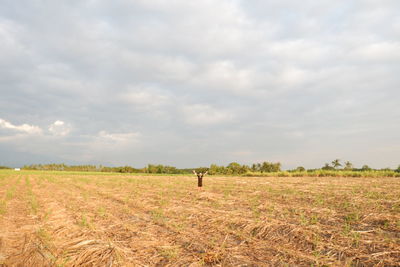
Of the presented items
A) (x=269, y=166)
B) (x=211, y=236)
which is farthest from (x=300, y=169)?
(x=211, y=236)

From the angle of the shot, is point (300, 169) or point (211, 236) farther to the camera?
point (300, 169)

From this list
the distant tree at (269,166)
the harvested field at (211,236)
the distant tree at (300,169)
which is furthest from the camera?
the distant tree at (269,166)

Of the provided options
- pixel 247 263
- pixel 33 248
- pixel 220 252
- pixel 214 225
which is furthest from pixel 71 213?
pixel 247 263

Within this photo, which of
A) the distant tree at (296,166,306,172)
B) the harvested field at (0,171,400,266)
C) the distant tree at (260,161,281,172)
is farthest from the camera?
the distant tree at (260,161,281,172)

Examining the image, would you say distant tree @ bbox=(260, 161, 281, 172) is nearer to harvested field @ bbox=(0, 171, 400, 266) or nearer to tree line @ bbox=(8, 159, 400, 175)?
tree line @ bbox=(8, 159, 400, 175)

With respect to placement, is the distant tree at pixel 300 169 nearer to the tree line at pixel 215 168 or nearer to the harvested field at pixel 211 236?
the tree line at pixel 215 168

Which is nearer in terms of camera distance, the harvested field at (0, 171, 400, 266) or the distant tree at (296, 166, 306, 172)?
the harvested field at (0, 171, 400, 266)

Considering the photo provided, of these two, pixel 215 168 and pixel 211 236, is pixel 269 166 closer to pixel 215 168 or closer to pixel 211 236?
pixel 215 168

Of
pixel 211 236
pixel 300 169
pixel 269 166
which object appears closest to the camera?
pixel 211 236

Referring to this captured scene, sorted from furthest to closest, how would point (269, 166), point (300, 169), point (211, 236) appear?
1. point (269, 166)
2. point (300, 169)
3. point (211, 236)

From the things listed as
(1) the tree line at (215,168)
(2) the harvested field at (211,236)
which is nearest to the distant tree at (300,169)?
(1) the tree line at (215,168)

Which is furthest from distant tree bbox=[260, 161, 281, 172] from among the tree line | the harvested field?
the harvested field

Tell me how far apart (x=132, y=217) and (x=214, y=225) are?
10.3 ft

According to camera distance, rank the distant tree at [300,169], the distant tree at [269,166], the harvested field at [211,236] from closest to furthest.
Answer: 1. the harvested field at [211,236]
2. the distant tree at [300,169]
3. the distant tree at [269,166]
